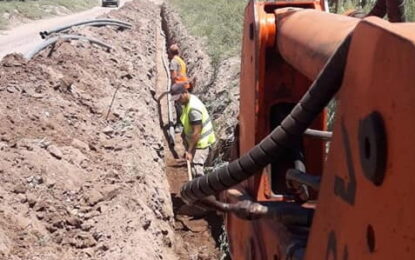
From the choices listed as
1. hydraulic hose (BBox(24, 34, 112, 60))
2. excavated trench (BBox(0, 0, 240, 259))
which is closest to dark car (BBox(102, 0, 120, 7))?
hydraulic hose (BBox(24, 34, 112, 60))

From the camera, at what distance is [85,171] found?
298 inches

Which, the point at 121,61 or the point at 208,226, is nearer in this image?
the point at 208,226

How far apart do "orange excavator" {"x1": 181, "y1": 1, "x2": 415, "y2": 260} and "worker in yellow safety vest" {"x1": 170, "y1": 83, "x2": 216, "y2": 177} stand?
238 inches

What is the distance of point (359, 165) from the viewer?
1.65 meters

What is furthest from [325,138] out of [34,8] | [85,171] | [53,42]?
[34,8]

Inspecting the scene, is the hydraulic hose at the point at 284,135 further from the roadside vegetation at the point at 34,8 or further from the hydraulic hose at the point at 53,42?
the roadside vegetation at the point at 34,8

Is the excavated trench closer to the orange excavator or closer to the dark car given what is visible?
the orange excavator

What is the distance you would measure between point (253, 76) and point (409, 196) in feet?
6.74

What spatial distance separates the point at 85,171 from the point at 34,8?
1687 inches

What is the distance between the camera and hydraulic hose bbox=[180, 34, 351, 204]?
1876 mm

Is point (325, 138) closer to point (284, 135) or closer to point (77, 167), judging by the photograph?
point (284, 135)

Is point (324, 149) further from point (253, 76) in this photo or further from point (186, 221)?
point (186, 221)

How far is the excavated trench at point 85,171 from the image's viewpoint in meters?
6.19

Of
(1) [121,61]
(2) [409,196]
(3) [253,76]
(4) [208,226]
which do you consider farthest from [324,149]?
(1) [121,61]
